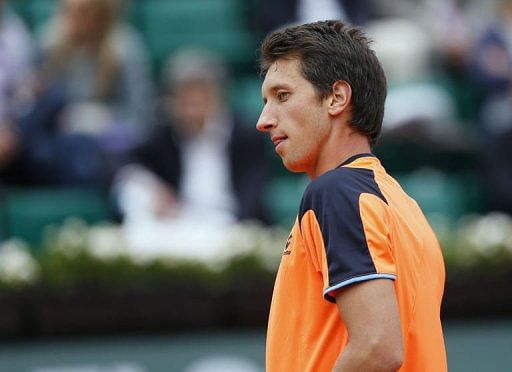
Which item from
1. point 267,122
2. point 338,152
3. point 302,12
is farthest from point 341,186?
point 302,12

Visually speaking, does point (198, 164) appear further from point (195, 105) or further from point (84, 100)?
point (84, 100)

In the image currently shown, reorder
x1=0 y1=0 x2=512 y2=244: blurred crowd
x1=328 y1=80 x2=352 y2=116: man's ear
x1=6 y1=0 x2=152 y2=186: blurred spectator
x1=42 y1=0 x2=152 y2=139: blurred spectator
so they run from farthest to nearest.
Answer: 1. x1=42 y1=0 x2=152 y2=139: blurred spectator
2. x1=6 y1=0 x2=152 y2=186: blurred spectator
3. x1=0 y1=0 x2=512 y2=244: blurred crowd
4. x1=328 y1=80 x2=352 y2=116: man's ear

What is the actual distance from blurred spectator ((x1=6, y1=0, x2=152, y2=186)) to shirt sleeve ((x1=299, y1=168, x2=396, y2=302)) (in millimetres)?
5103

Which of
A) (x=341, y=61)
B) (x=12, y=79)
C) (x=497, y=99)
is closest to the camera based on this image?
(x=341, y=61)

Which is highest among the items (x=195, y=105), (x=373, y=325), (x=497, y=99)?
(x=497, y=99)

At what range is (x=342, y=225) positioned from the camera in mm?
2668

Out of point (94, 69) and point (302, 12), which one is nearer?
point (94, 69)

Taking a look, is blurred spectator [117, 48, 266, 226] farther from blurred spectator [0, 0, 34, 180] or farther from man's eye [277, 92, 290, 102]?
man's eye [277, 92, 290, 102]

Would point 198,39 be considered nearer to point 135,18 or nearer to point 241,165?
point 135,18

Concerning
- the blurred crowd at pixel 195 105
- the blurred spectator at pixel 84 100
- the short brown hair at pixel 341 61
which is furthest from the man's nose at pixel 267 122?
the blurred spectator at pixel 84 100

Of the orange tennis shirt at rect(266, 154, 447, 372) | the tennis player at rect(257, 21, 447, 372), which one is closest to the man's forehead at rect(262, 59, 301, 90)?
the tennis player at rect(257, 21, 447, 372)

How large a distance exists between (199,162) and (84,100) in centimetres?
131

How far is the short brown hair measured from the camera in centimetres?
285

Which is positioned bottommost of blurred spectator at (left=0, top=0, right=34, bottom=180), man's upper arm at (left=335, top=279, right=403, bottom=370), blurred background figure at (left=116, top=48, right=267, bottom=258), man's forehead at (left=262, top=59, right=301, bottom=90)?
man's upper arm at (left=335, top=279, right=403, bottom=370)
